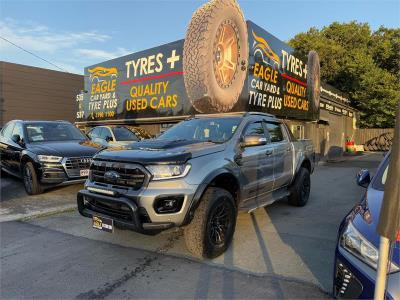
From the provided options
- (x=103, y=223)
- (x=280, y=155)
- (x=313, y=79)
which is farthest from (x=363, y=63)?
(x=103, y=223)

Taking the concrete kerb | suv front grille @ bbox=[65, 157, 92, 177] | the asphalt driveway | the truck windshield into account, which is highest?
the truck windshield

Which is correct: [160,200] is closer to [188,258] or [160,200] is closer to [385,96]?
[188,258]

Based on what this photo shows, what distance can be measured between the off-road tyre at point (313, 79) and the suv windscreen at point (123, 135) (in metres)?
10.5

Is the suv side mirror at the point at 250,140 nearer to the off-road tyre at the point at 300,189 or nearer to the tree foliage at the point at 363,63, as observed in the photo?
the off-road tyre at the point at 300,189

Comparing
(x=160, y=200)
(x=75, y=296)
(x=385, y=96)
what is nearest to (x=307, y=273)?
(x=160, y=200)

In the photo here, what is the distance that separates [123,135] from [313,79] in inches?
449

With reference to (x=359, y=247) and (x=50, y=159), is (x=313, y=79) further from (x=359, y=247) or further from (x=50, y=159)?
(x=359, y=247)

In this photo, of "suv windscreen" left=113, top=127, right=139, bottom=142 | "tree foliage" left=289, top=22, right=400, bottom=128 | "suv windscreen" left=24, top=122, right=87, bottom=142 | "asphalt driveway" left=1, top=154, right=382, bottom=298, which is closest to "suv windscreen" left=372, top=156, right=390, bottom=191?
"asphalt driveway" left=1, top=154, right=382, bottom=298

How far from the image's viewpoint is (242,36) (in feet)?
41.6

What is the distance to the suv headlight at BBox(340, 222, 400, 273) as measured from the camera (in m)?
2.45

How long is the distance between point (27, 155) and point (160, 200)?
512cm

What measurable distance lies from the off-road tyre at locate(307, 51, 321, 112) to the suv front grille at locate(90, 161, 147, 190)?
52.0 feet

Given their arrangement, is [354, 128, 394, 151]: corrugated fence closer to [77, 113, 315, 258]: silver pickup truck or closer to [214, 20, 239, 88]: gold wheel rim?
[214, 20, 239, 88]: gold wheel rim

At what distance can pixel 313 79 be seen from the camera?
1852 centimetres
